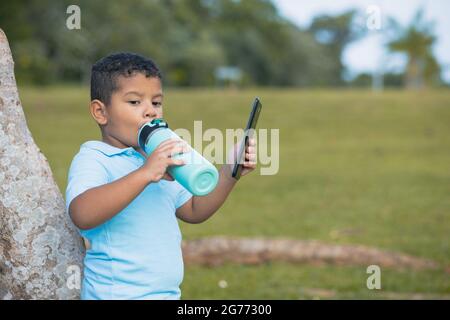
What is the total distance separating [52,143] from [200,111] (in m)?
6.24

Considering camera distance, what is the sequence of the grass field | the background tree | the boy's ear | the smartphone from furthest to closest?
the background tree
the grass field
the boy's ear
the smartphone

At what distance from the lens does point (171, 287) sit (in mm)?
2609

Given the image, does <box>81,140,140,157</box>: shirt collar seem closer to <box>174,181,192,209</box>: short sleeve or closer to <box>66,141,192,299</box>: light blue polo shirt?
<box>66,141,192,299</box>: light blue polo shirt

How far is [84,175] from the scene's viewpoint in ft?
8.23

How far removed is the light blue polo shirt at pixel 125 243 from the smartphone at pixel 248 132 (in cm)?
32

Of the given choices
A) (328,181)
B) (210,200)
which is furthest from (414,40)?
(210,200)

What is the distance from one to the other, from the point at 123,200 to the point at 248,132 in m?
0.57

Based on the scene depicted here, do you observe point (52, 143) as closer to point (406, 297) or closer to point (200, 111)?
point (200, 111)

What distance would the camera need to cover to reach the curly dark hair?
2682 mm

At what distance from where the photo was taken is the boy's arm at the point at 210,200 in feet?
9.34

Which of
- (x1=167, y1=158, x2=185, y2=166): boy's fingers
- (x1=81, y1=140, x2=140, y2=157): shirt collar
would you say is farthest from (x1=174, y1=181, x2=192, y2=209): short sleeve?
(x1=167, y1=158, x2=185, y2=166): boy's fingers

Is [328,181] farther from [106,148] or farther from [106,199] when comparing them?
[106,199]

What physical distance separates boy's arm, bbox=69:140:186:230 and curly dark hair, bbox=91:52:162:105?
42cm

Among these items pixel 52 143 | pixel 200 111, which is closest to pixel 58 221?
pixel 52 143
